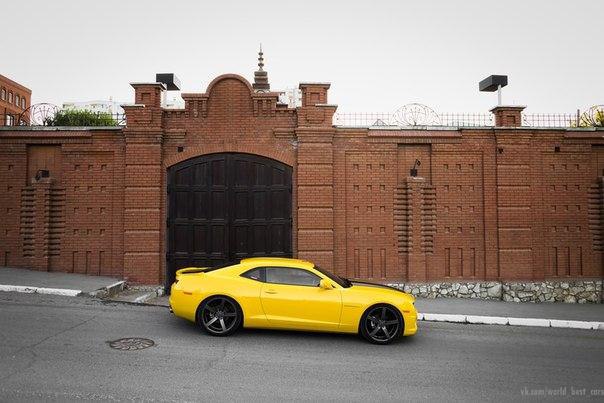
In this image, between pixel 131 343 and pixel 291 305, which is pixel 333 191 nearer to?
pixel 291 305

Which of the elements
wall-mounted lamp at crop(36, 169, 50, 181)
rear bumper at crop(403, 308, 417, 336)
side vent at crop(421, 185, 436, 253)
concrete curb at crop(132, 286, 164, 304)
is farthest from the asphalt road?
wall-mounted lamp at crop(36, 169, 50, 181)

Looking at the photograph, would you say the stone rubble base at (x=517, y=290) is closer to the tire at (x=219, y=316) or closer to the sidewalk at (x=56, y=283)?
the tire at (x=219, y=316)

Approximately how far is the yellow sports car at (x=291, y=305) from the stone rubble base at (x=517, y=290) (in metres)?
4.19

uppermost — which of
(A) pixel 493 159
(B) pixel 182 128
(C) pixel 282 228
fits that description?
(B) pixel 182 128

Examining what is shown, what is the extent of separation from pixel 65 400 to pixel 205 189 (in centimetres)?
718

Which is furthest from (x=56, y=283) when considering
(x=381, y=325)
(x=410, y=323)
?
(x=410, y=323)

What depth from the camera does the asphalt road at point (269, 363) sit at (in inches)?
207

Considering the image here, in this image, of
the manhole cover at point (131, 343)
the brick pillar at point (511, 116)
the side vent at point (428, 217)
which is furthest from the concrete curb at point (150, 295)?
the brick pillar at point (511, 116)

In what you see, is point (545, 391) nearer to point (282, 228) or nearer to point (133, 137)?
point (282, 228)

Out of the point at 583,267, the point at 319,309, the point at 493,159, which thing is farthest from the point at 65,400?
the point at 583,267

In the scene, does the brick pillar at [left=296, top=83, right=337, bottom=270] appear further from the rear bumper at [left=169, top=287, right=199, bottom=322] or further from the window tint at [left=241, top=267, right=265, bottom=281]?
the rear bumper at [left=169, top=287, right=199, bottom=322]

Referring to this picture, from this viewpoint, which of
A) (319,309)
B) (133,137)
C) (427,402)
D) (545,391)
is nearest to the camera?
(427,402)

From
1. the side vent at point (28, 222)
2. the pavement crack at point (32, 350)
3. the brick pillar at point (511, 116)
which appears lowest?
Result: the pavement crack at point (32, 350)

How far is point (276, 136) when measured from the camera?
11.5m
